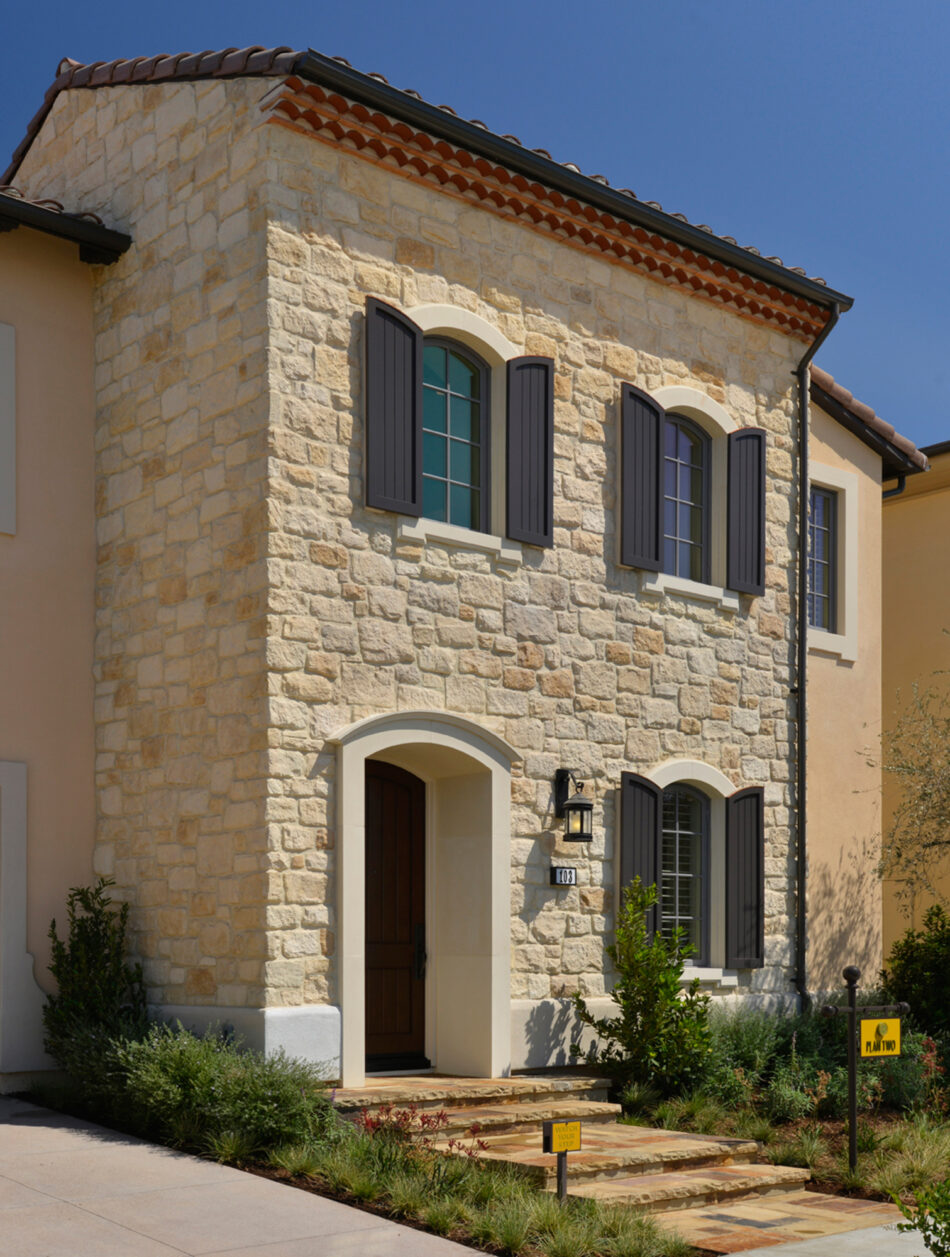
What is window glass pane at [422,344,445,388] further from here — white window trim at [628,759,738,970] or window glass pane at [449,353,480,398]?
white window trim at [628,759,738,970]

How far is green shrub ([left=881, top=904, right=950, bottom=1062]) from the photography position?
13.3 meters

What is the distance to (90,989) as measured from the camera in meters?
9.91

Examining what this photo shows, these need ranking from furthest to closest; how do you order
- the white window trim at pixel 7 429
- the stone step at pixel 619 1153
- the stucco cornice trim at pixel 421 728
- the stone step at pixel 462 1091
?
1. the white window trim at pixel 7 429
2. the stucco cornice trim at pixel 421 728
3. the stone step at pixel 462 1091
4. the stone step at pixel 619 1153

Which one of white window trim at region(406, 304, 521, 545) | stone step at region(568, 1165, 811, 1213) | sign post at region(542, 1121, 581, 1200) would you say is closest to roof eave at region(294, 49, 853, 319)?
white window trim at region(406, 304, 521, 545)

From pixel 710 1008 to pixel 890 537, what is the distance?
830 centimetres

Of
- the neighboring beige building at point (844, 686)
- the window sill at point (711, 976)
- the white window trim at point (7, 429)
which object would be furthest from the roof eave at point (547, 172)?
the window sill at point (711, 976)

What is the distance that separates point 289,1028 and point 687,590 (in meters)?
5.19

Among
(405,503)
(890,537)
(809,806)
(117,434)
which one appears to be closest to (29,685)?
(117,434)

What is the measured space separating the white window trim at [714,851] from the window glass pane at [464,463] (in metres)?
2.91

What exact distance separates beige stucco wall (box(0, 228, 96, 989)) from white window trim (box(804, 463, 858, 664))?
7.00 metres

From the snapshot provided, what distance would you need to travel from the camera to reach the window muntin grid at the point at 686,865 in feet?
39.9

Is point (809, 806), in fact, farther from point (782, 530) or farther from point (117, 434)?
point (117, 434)

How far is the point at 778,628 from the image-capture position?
1327 centimetres

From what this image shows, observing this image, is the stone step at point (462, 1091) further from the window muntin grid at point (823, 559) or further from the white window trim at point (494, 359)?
the window muntin grid at point (823, 559)
